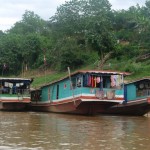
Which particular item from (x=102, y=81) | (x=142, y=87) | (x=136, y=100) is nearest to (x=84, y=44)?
(x=142, y=87)

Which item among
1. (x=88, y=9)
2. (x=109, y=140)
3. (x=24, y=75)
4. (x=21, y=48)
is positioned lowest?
(x=109, y=140)

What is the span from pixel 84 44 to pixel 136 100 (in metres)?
22.6

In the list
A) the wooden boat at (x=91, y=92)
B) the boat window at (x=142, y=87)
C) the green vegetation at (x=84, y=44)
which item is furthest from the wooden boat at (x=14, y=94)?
the green vegetation at (x=84, y=44)

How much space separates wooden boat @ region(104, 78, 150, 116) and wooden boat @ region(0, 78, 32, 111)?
516cm

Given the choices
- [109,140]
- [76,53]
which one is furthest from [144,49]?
[109,140]

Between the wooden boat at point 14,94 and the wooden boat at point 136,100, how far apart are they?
16.9ft

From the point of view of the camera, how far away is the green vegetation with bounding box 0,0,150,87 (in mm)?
37312

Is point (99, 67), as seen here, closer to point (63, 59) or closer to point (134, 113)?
point (63, 59)

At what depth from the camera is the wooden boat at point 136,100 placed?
19266 millimetres

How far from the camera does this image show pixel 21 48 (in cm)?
4584

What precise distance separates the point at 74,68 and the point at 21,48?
8.70 metres

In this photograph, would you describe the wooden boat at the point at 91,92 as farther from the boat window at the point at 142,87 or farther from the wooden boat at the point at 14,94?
the wooden boat at the point at 14,94

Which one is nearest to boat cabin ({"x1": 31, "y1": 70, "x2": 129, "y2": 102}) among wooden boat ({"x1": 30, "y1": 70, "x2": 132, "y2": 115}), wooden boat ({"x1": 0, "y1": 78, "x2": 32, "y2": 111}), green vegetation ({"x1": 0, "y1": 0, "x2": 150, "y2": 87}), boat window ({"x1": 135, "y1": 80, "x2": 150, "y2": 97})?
wooden boat ({"x1": 30, "y1": 70, "x2": 132, "y2": 115})

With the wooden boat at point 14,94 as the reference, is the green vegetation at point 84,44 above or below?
above
